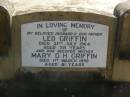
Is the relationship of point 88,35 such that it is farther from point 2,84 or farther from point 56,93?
point 2,84

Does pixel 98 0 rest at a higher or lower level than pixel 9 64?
higher

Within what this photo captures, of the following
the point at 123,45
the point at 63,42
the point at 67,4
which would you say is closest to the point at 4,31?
the point at 63,42

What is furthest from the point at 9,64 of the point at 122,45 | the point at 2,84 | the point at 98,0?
the point at 98,0

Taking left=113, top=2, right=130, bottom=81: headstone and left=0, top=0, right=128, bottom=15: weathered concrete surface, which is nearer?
left=113, top=2, right=130, bottom=81: headstone

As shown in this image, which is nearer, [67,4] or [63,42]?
[63,42]

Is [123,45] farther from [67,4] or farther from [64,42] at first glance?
[67,4]

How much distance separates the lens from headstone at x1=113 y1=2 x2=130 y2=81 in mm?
4648

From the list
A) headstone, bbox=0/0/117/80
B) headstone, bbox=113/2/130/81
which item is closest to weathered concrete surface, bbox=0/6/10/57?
headstone, bbox=0/0/117/80

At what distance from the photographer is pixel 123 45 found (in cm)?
478

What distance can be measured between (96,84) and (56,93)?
462 millimetres

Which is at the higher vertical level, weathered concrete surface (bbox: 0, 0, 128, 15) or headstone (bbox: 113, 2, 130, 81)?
weathered concrete surface (bbox: 0, 0, 128, 15)

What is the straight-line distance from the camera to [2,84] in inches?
190

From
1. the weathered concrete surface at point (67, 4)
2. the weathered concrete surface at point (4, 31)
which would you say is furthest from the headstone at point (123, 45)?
the weathered concrete surface at point (4, 31)

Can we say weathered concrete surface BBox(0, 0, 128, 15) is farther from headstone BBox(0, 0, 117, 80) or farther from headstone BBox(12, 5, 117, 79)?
headstone BBox(12, 5, 117, 79)
